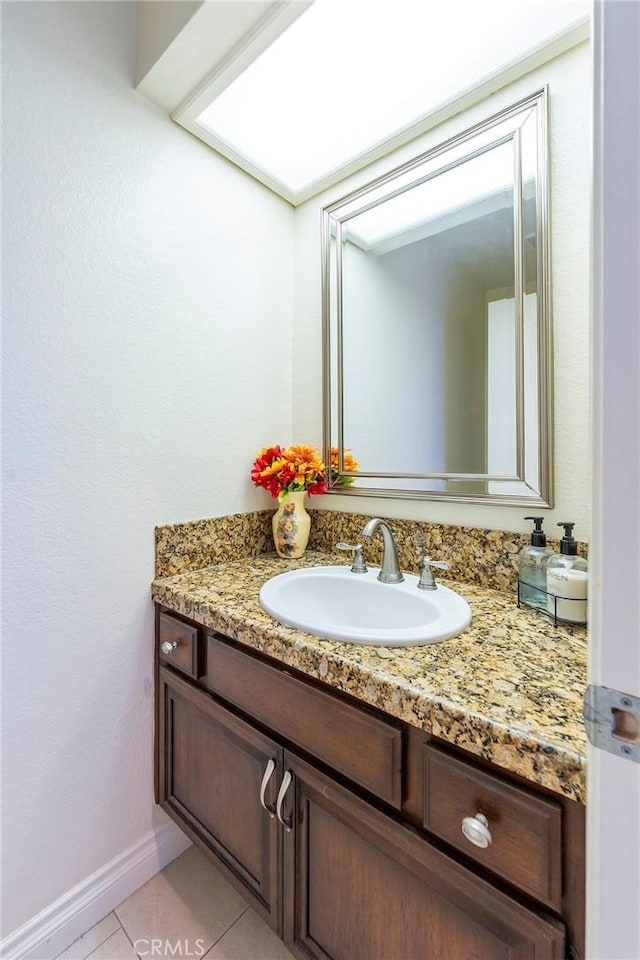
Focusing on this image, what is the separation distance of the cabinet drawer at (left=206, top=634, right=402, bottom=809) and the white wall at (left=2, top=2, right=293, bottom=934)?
36 cm

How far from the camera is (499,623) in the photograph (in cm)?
79

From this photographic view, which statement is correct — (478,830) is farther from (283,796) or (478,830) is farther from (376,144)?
(376,144)

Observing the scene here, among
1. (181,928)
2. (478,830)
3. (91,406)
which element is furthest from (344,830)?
(91,406)

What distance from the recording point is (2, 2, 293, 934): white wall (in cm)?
86

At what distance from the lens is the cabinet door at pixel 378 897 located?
513mm

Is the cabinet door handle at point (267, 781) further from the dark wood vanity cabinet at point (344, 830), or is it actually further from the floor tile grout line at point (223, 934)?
the floor tile grout line at point (223, 934)

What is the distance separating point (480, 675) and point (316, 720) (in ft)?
0.97

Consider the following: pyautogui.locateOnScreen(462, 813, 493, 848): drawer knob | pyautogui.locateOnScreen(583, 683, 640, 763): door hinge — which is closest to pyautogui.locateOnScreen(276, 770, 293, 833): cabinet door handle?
pyautogui.locateOnScreen(462, 813, 493, 848): drawer knob

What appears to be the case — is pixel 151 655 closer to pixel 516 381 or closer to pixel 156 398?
pixel 156 398

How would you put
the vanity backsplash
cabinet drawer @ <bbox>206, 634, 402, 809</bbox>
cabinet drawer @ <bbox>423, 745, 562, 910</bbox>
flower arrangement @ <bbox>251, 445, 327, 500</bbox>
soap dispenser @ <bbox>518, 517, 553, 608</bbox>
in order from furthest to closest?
flower arrangement @ <bbox>251, 445, 327, 500</bbox> < the vanity backsplash < soap dispenser @ <bbox>518, 517, 553, 608</bbox> < cabinet drawer @ <bbox>206, 634, 402, 809</bbox> < cabinet drawer @ <bbox>423, 745, 562, 910</bbox>

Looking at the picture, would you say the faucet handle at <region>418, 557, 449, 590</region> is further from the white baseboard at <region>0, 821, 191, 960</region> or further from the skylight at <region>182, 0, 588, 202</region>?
the skylight at <region>182, 0, 588, 202</region>

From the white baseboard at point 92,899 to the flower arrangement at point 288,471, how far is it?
3.36ft

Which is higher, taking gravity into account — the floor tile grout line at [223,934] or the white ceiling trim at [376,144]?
the white ceiling trim at [376,144]

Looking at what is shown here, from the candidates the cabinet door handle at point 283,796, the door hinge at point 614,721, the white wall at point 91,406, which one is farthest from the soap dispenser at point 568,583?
the white wall at point 91,406
